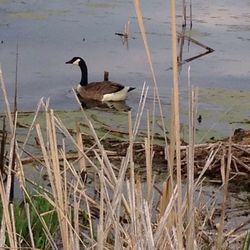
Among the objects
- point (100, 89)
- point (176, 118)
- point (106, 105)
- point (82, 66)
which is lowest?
point (106, 105)

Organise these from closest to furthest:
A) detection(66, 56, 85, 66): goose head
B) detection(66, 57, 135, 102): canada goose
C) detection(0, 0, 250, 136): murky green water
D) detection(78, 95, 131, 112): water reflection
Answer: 1. detection(78, 95, 131, 112): water reflection
2. detection(66, 57, 135, 102): canada goose
3. detection(0, 0, 250, 136): murky green water
4. detection(66, 56, 85, 66): goose head

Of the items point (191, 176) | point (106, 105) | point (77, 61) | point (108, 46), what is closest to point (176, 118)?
point (191, 176)

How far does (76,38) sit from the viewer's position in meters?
10.3

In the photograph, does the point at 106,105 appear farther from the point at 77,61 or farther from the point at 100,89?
the point at 77,61

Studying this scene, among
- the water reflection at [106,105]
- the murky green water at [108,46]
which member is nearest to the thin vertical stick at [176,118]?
the murky green water at [108,46]

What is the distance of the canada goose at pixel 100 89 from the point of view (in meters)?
7.91

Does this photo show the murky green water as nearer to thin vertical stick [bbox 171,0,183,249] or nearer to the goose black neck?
the goose black neck

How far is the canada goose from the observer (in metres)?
7.91

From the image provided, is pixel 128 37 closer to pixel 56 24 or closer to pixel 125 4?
pixel 56 24

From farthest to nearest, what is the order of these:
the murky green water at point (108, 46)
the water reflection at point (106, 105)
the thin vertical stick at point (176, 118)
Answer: the murky green water at point (108, 46) < the water reflection at point (106, 105) < the thin vertical stick at point (176, 118)

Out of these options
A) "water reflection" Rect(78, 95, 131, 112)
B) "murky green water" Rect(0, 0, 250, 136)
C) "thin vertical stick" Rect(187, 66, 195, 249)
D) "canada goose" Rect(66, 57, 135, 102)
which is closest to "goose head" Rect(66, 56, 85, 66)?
"canada goose" Rect(66, 57, 135, 102)

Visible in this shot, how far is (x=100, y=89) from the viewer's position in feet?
26.8

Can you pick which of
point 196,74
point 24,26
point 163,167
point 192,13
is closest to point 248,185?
point 163,167

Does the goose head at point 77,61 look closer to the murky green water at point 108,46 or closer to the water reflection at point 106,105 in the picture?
the murky green water at point 108,46
